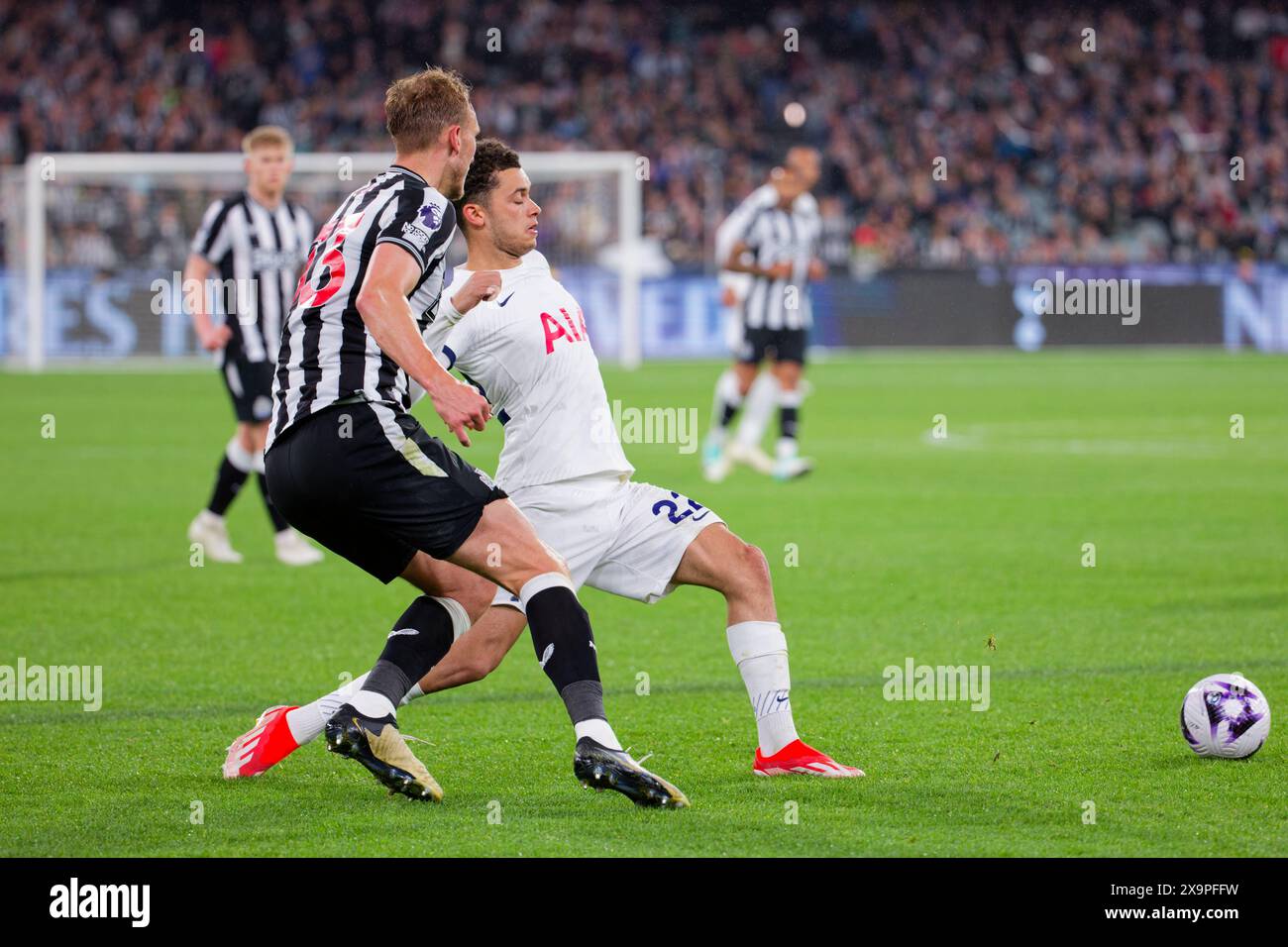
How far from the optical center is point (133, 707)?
6.60 meters

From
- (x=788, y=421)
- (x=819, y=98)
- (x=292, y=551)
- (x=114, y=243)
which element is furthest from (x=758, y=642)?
(x=819, y=98)

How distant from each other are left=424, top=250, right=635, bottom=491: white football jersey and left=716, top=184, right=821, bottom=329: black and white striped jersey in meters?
10.1

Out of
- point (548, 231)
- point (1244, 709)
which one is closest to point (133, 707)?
point (1244, 709)

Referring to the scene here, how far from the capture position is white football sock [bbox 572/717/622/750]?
194 inches

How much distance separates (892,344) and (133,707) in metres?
26.1

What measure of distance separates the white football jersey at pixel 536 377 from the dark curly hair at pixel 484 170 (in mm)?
232

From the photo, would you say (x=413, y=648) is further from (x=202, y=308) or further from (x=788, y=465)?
(x=788, y=465)

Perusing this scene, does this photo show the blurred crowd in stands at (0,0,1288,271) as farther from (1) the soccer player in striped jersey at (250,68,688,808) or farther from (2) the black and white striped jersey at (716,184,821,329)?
(1) the soccer player in striped jersey at (250,68,688,808)

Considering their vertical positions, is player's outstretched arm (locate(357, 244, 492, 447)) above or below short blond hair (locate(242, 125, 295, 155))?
below

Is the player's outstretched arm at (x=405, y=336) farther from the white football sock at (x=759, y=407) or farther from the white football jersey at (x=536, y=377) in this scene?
the white football sock at (x=759, y=407)

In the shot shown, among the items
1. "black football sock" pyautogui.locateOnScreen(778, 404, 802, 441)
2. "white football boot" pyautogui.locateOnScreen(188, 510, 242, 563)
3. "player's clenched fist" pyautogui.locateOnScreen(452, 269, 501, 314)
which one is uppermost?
"player's clenched fist" pyautogui.locateOnScreen(452, 269, 501, 314)

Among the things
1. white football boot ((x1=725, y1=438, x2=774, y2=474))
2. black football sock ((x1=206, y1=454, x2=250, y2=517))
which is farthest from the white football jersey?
white football boot ((x1=725, y1=438, x2=774, y2=474))

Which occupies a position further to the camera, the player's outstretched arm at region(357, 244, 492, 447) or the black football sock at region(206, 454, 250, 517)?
the black football sock at region(206, 454, 250, 517)

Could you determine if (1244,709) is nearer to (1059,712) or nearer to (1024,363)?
(1059,712)
